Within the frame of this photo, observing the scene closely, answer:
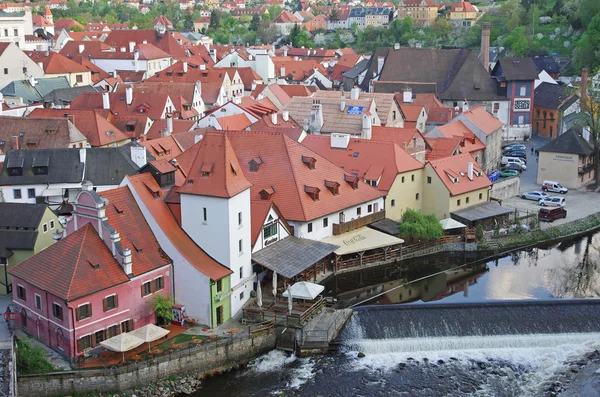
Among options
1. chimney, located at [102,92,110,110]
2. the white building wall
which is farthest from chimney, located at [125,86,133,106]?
the white building wall

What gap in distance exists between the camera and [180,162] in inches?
2089

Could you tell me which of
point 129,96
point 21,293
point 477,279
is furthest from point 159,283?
point 129,96

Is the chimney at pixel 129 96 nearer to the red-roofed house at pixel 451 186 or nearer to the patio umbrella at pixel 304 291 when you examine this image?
the red-roofed house at pixel 451 186

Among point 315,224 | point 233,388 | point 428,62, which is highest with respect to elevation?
point 428,62

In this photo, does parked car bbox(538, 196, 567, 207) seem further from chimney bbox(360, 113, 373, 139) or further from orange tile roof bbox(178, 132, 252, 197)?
orange tile roof bbox(178, 132, 252, 197)

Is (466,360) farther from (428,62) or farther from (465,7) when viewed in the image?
(465,7)

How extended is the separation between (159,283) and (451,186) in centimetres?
2620

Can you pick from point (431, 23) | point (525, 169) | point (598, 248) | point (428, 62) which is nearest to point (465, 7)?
point (431, 23)

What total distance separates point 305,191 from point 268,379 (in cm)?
1597

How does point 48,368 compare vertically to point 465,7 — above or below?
below

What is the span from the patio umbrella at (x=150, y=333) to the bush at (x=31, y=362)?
411 cm

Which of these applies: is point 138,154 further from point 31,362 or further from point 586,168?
point 586,168

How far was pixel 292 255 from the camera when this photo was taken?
47125 mm

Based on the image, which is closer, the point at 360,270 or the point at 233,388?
the point at 233,388
